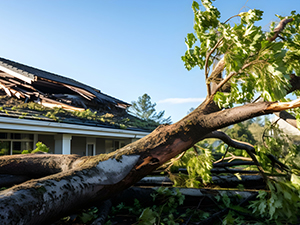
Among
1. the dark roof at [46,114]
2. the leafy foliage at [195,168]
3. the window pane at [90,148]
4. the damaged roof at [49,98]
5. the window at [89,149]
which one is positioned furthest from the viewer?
the window pane at [90,148]

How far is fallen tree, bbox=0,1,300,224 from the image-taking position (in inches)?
70.7

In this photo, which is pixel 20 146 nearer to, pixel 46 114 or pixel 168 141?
pixel 46 114

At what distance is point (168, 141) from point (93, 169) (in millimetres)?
941

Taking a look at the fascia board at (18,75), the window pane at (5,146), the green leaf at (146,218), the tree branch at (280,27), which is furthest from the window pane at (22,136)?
the tree branch at (280,27)

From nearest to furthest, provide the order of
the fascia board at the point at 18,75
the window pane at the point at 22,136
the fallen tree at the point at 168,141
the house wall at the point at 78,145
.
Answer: the fallen tree at the point at 168,141 → the window pane at the point at 22,136 → the fascia board at the point at 18,75 → the house wall at the point at 78,145

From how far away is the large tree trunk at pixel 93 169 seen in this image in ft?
5.45

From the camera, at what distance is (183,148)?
2910 millimetres

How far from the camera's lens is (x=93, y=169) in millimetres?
2385

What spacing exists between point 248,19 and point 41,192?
107 inches

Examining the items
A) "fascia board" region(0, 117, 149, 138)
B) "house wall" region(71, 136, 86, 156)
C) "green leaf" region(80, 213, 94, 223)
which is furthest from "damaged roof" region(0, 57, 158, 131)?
"green leaf" region(80, 213, 94, 223)

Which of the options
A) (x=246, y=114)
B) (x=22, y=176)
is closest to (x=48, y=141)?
(x=22, y=176)

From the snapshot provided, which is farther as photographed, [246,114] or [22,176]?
[22,176]

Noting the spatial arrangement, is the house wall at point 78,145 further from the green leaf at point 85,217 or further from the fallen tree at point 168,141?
the green leaf at point 85,217

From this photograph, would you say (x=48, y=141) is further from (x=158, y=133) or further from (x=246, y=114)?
(x=246, y=114)
